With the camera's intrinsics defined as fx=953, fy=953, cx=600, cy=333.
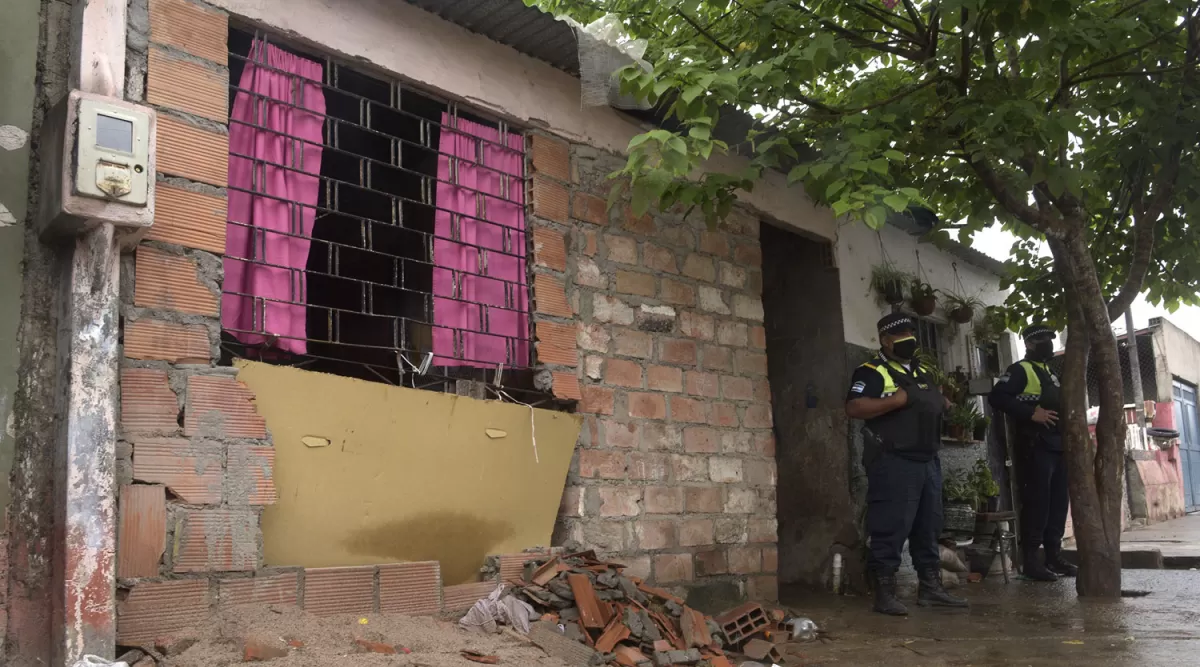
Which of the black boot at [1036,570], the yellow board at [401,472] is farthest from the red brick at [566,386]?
the black boot at [1036,570]

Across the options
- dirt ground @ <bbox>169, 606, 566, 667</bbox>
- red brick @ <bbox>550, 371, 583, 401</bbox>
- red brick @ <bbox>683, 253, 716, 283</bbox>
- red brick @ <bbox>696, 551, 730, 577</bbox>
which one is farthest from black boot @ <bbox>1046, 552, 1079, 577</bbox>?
dirt ground @ <bbox>169, 606, 566, 667</bbox>

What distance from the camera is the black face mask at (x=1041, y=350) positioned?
313 inches

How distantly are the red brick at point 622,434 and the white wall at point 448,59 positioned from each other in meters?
1.57

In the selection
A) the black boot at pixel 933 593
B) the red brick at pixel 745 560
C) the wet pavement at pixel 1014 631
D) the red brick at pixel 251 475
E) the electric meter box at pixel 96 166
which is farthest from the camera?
the black boot at pixel 933 593

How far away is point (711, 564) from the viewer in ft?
18.2

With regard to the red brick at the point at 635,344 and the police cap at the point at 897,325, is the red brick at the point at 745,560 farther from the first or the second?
the police cap at the point at 897,325

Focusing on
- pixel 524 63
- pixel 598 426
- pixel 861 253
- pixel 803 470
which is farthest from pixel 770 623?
pixel 861 253

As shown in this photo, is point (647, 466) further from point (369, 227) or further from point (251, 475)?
point (251, 475)

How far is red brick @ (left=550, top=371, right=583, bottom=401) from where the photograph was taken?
4.80 metres

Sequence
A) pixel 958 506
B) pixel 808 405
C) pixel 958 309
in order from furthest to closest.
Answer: pixel 958 309, pixel 958 506, pixel 808 405

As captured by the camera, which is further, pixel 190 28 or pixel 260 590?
pixel 190 28

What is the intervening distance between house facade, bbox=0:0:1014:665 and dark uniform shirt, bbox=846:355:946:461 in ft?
2.46

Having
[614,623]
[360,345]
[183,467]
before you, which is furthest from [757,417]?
[183,467]

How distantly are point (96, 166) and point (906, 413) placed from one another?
4.76 m
